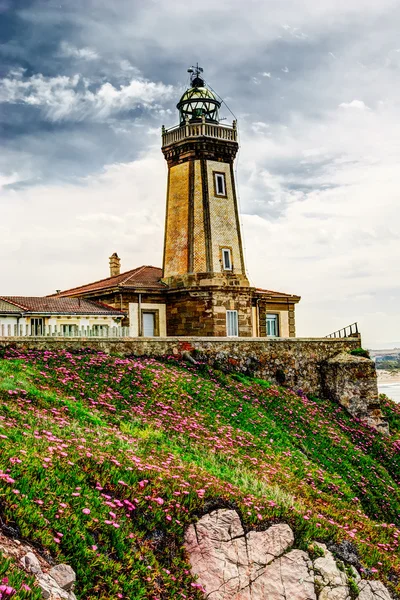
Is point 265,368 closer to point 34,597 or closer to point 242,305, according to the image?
point 242,305

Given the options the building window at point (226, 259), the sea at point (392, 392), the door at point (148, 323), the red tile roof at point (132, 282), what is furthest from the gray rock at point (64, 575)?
the sea at point (392, 392)

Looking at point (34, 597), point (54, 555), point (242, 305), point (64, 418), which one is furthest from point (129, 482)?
point (242, 305)

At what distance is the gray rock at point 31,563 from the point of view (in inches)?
249

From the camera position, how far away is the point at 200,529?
28.9ft

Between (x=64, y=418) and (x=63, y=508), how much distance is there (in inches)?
212

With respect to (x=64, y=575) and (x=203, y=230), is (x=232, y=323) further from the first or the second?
(x=64, y=575)

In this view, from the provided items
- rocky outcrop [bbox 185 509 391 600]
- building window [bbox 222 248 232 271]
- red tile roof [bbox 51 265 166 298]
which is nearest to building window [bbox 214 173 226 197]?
building window [bbox 222 248 232 271]

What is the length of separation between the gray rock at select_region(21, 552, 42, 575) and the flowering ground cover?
1.12 ft

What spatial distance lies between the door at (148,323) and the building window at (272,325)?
860 cm

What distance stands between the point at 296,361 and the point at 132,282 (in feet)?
34.6

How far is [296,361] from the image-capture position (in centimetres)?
2633

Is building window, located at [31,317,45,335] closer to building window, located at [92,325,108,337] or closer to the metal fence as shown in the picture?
the metal fence

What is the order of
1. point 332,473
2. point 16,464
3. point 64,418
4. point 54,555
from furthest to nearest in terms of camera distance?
point 332,473, point 64,418, point 16,464, point 54,555

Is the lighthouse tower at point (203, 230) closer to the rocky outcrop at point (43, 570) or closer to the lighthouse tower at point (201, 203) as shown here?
the lighthouse tower at point (201, 203)
